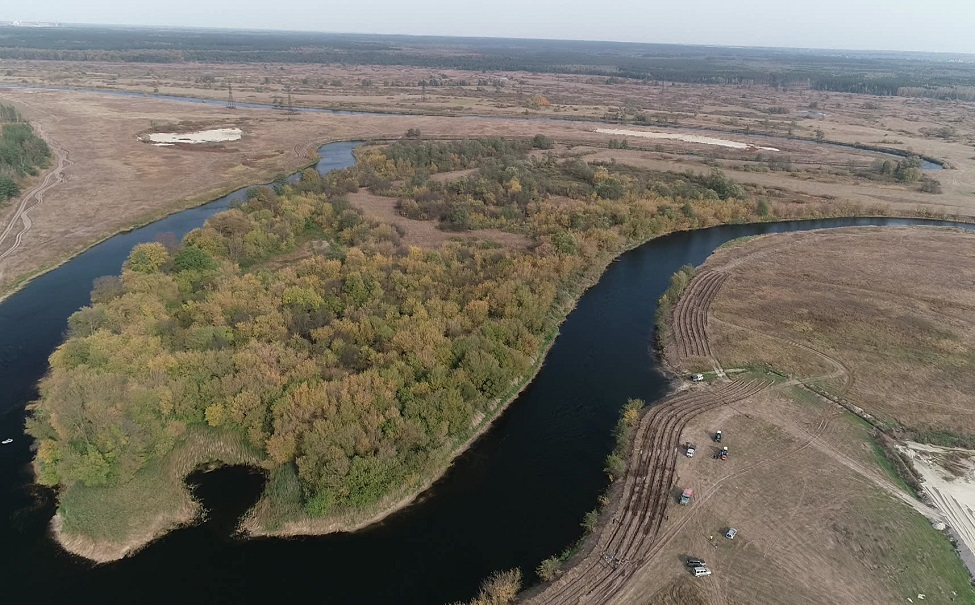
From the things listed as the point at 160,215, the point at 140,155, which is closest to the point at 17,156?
the point at 140,155

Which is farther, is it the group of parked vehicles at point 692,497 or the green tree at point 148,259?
the green tree at point 148,259

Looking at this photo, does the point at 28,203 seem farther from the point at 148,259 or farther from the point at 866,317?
the point at 866,317

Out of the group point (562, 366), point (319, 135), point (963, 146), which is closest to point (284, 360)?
point (562, 366)

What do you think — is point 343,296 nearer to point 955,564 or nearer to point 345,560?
point 345,560

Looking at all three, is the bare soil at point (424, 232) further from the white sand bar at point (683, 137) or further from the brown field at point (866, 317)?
the white sand bar at point (683, 137)

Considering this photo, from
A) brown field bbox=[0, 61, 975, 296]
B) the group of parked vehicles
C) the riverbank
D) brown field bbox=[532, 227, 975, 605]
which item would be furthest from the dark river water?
brown field bbox=[0, 61, 975, 296]

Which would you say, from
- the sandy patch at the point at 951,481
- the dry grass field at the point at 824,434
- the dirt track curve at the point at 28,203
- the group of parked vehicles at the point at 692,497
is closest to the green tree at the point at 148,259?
the dirt track curve at the point at 28,203
